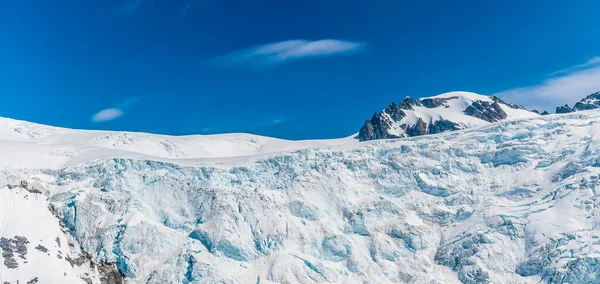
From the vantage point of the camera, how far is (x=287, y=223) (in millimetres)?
177875

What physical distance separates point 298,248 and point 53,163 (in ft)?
259

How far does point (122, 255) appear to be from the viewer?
164 meters

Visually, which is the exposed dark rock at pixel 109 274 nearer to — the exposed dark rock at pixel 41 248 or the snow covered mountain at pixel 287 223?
the snow covered mountain at pixel 287 223

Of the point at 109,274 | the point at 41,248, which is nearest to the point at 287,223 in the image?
the point at 109,274

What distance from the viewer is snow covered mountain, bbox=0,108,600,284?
161750 millimetres

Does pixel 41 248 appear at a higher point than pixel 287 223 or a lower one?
higher

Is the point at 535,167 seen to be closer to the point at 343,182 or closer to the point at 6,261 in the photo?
the point at 343,182

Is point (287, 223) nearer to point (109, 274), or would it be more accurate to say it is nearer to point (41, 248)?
point (109, 274)

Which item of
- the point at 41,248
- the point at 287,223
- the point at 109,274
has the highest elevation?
the point at 41,248

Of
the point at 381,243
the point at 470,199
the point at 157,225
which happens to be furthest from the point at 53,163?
the point at 470,199

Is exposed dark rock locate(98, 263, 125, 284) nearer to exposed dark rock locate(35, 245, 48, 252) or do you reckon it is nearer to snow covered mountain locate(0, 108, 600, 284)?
snow covered mountain locate(0, 108, 600, 284)

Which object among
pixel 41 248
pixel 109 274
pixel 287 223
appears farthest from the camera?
pixel 287 223

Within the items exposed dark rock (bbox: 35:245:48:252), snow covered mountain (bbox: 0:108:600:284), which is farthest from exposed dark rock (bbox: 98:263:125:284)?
exposed dark rock (bbox: 35:245:48:252)

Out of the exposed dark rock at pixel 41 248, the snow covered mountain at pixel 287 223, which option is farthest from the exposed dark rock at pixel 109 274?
the exposed dark rock at pixel 41 248
